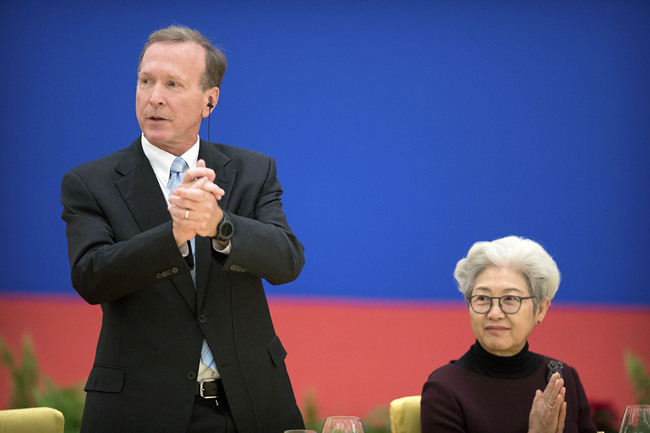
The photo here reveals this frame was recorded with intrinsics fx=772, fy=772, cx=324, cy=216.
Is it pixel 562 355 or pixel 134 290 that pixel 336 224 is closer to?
pixel 562 355

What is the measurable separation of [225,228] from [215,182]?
1.00 ft

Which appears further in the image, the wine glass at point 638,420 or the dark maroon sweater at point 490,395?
the dark maroon sweater at point 490,395

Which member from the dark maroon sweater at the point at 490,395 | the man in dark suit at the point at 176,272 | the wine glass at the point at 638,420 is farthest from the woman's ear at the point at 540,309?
the man in dark suit at the point at 176,272

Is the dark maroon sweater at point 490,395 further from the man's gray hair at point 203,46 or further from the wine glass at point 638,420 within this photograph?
the man's gray hair at point 203,46

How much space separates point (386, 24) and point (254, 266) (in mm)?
2961

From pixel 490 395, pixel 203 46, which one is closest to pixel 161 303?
pixel 203 46

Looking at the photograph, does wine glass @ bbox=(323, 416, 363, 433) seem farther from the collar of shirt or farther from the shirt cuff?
the collar of shirt

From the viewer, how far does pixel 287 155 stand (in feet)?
14.1

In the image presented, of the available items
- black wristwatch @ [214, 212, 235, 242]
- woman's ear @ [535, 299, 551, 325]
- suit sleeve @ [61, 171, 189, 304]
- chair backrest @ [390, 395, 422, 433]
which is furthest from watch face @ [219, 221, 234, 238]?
woman's ear @ [535, 299, 551, 325]

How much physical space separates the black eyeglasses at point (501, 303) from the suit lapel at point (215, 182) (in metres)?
0.89

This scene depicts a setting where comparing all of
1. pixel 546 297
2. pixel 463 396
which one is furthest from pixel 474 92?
pixel 463 396

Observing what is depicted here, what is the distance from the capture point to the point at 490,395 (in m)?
2.28

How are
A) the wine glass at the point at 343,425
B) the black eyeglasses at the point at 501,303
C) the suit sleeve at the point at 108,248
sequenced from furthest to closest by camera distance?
the black eyeglasses at the point at 501,303 < the suit sleeve at the point at 108,248 < the wine glass at the point at 343,425

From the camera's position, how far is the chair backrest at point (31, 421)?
198cm
